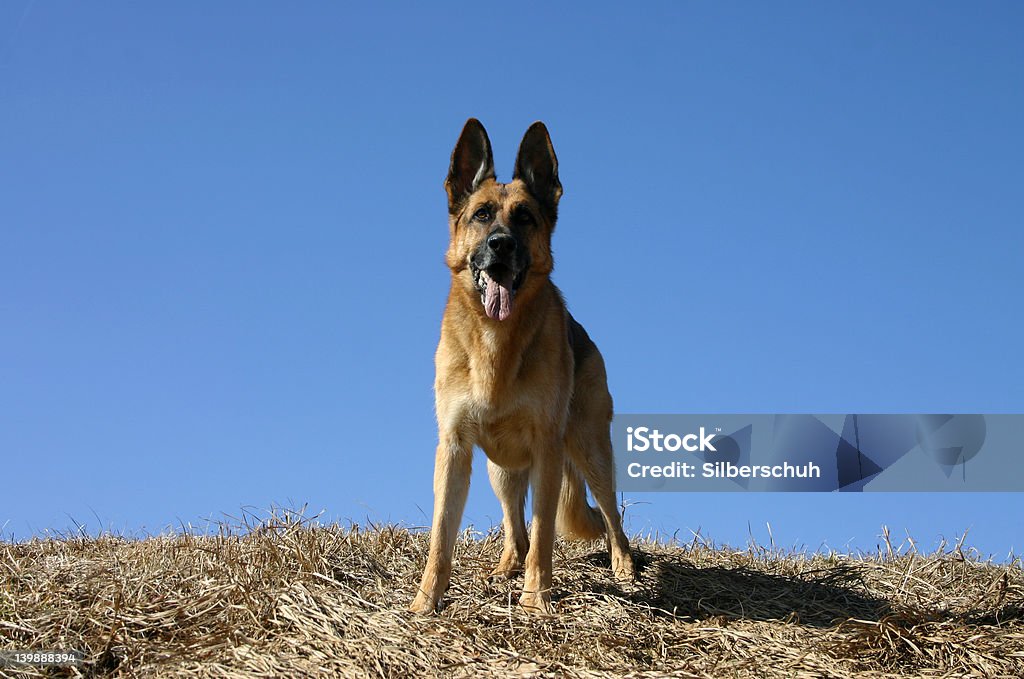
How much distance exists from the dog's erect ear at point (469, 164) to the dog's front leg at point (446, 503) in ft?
5.04

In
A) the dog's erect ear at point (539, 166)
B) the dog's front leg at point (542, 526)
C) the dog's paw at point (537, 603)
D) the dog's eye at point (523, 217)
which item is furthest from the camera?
the dog's erect ear at point (539, 166)

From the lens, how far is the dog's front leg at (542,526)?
617 centimetres

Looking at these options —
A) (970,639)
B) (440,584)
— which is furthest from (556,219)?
(970,639)

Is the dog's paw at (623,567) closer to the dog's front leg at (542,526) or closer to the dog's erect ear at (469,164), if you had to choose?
the dog's front leg at (542,526)

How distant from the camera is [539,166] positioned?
6781 mm

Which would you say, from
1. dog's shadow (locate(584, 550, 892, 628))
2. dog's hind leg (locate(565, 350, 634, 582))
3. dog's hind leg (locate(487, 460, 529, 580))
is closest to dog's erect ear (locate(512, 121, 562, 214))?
dog's hind leg (locate(565, 350, 634, 582))

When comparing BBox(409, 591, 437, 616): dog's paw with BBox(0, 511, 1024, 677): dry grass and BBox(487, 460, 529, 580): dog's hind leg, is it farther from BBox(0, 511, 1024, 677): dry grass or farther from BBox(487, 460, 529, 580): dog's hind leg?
BBox(487, 460, 529, 580): dog's hind leg

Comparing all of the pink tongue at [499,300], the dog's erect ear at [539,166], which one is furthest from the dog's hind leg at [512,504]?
the dog's erect ear at [539,166]

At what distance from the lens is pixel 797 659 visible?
5645mm

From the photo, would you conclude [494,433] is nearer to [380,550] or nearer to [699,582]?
[380,550]

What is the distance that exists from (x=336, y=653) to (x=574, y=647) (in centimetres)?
128

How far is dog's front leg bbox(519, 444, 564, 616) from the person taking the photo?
617cm

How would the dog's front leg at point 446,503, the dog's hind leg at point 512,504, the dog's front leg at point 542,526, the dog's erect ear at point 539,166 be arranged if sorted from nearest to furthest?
the dog's front leg at point 542,526, the dog's front leg at point 446,503, the dog's erect ear at point 539,166, the dog's hind leg at point 512,504

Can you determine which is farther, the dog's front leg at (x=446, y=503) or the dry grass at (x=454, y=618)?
the dog's front leg at (x=446, y=503)
